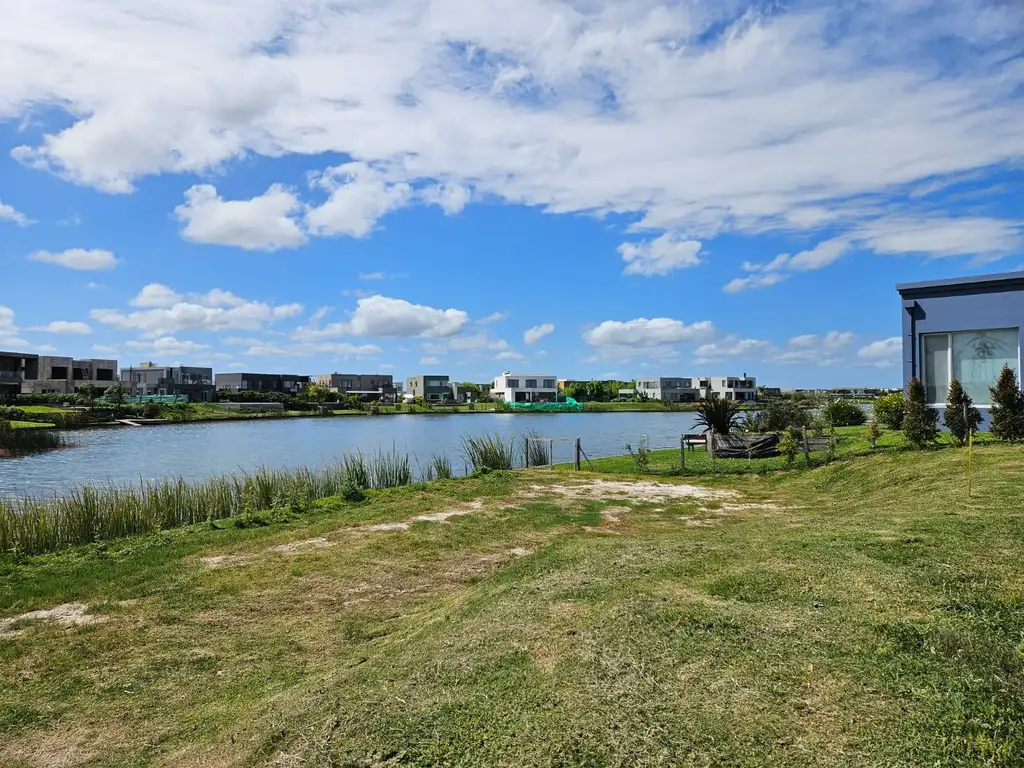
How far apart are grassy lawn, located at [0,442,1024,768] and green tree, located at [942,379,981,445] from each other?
174 inches

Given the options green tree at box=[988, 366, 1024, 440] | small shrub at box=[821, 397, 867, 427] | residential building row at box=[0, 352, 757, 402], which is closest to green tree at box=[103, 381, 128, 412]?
residential building row at box=[0, 352, 757, 402]

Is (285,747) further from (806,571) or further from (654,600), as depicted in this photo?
(806,571)

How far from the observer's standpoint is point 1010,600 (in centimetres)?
420

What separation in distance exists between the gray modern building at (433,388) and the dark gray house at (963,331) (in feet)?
322

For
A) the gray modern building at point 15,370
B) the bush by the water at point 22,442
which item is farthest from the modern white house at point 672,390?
the bush by the water at point 22,442

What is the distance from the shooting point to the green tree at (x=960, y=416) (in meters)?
12.3

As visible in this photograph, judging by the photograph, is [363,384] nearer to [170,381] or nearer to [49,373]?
[170,381]

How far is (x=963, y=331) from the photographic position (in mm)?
15617

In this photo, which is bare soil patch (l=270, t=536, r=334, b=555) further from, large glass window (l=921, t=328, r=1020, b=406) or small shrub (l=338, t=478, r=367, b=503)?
large glass window (l=921, t=328, r=1020, b=406)

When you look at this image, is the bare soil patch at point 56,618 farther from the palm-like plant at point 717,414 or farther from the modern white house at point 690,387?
the modern white house at point 690,387

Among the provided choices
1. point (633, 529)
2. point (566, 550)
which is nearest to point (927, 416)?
point (633, 529)

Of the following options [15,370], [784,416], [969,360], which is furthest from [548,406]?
[969,360]

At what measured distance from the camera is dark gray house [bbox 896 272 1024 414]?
15.0 m

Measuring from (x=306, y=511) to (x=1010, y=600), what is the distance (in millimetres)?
10150
